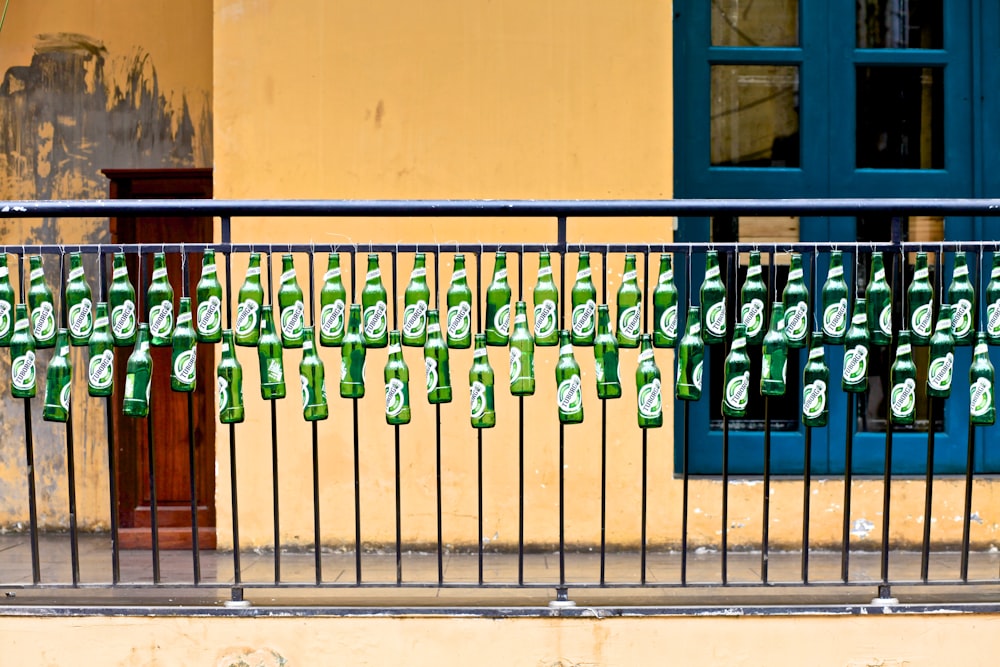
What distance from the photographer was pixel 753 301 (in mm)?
3816

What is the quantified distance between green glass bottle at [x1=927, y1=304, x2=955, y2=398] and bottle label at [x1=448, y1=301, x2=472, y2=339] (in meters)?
1.73

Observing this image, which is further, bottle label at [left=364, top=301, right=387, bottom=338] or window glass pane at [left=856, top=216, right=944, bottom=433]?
window glass pane at [left=856, top=216, right=944, bottom=433]

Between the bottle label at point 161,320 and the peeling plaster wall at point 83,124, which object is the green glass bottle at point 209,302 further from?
the peeling plaster wall at point 83,124

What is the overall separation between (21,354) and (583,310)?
209cm

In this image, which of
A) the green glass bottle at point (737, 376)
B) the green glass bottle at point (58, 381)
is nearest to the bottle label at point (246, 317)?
the green glass bottle at point (58, 381)

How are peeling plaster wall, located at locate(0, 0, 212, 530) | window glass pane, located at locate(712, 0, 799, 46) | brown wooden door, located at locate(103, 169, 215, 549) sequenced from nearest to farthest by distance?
1. window glass pane, located at locate(712, 0, 799, 46)
2. brown wooden door, located at locate(103, 169, 215, 549)
3. peeling plaster wall, located at locate(0, 0, 212, 530)

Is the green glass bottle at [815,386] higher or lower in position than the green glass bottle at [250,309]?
lower

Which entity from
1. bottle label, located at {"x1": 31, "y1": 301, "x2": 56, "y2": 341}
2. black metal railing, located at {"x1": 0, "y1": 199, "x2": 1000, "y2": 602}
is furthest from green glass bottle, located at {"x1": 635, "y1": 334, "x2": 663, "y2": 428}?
bottle label, located at {"x1": 31, "y1": 301, "x2": 56, "y2": 341}

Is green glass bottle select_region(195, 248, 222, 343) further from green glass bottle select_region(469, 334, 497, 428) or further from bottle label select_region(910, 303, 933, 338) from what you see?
bottle label select_region(910, 303, 933, 338)

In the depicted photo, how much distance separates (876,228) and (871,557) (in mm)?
1779

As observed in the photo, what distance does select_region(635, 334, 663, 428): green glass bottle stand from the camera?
3830mm

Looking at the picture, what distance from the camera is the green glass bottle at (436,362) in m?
3.81

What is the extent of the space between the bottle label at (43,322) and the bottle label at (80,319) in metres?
0.07

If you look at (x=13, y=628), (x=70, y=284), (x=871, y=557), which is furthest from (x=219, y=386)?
(x=871, y=557)
